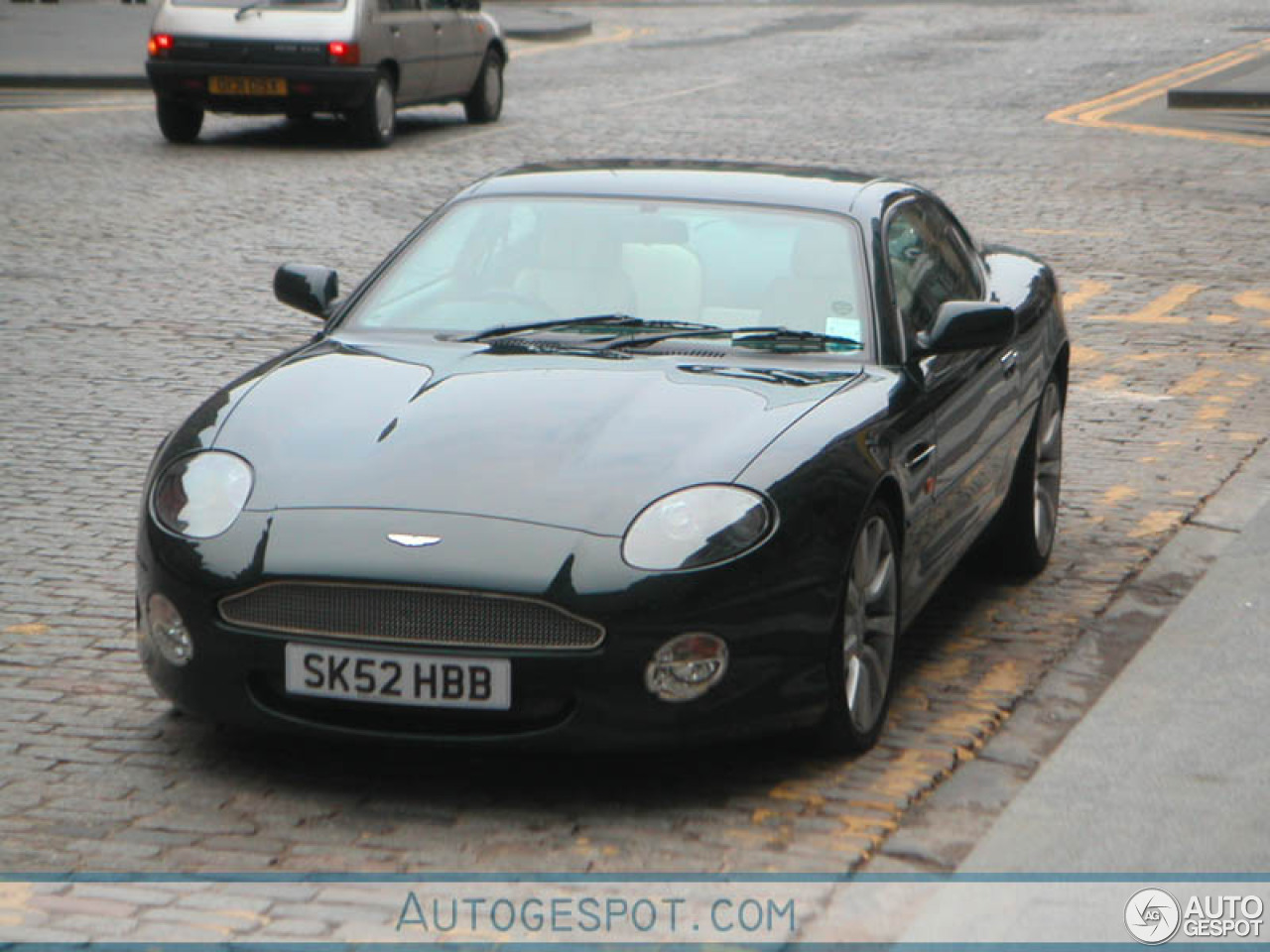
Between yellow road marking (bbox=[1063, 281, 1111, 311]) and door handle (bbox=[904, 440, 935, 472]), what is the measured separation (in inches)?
268

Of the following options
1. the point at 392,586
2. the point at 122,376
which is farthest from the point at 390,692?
the point at 122,376

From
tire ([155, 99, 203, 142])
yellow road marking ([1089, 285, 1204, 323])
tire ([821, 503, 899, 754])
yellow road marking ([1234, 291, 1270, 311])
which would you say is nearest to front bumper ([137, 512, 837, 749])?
tire ([821, 503, 899, 754])

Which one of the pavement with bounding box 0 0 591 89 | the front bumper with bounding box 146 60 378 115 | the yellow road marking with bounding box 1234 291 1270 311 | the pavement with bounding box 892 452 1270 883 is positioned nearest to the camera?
the pavement with bounding box 892 452 1270 883

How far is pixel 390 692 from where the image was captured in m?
4.91

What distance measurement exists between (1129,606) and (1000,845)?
2.28 m

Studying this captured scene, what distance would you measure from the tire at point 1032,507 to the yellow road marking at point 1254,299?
5.38 metres

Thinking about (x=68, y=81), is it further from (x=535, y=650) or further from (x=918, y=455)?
(x=535, y=650)

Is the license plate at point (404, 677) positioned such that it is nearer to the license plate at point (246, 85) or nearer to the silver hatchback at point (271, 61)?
the silver hatchback at point (271, 61)

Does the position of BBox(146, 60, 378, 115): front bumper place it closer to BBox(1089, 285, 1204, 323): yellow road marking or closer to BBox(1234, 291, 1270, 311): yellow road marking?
BBox(1089, 285, 1204, 323): yellow road marking

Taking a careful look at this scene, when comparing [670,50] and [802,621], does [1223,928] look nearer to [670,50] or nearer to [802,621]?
[802,621]

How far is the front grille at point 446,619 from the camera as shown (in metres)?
4.86

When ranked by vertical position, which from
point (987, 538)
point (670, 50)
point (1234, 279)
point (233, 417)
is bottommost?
point (670, 50)

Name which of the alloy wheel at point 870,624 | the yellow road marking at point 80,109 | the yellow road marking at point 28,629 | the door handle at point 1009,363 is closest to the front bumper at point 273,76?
the yellow road marking at point 80,109

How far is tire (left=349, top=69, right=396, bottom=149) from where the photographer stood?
20.0 meters
